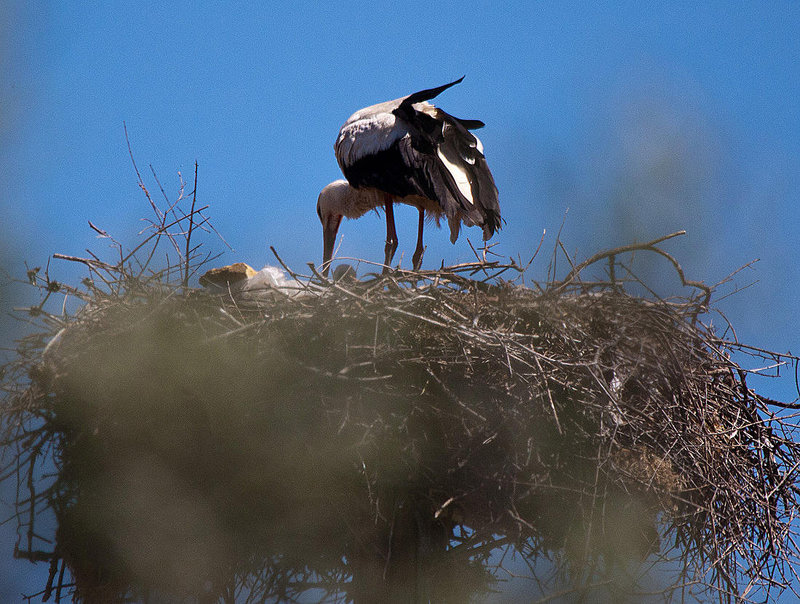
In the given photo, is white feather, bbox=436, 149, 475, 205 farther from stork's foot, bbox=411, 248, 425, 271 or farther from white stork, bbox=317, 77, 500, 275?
stork's foot, bbox=411, 248, 425, 271

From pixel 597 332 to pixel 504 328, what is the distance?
1.32ft

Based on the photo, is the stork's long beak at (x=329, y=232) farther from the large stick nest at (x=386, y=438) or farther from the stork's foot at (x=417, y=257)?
the large stick nest at (x=386, y=438)

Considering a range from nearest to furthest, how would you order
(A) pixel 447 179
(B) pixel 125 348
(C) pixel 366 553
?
(B) pixel 125 348
(C) pixel 366 553
(A) pixel 447 179

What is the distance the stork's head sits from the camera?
21.7 feet

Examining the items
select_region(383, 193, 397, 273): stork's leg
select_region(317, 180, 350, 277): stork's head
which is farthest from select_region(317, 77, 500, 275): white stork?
select_region(317, 180, 350, 277): stork's head

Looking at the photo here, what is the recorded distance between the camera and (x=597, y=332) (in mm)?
3863

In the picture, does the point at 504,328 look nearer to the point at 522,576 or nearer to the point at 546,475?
the point at 546,475

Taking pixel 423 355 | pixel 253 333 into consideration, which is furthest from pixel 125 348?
pixel 423 355

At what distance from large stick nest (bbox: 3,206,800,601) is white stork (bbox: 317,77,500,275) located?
1166mm

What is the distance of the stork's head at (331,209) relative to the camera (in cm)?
662

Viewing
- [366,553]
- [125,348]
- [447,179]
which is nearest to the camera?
[125,348]

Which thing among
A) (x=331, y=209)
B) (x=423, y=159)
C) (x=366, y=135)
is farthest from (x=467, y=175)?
(x=331, y=209)

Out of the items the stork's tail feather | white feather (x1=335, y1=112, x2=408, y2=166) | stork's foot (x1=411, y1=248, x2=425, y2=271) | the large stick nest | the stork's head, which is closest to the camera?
the large stick nest

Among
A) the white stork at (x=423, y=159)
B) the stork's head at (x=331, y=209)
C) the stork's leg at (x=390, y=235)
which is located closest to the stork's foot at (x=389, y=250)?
the stork's leg at (x=390, y=235)
